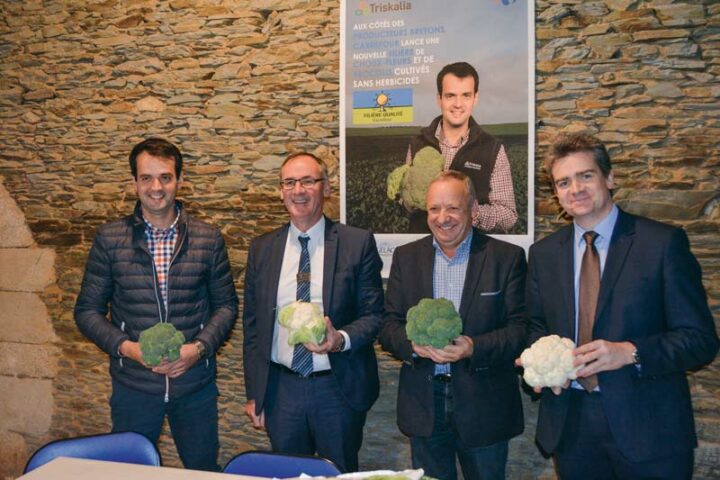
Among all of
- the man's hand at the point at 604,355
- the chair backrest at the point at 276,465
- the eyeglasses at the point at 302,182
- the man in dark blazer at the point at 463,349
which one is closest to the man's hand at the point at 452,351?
the man in dark blazer at the point at 463,349

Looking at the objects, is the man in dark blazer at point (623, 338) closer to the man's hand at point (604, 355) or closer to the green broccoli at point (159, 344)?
the man's hand at point (604, 355)

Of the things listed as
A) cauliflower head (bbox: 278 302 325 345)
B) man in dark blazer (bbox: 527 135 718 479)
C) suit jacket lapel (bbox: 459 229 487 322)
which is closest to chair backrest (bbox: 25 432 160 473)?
cauliflower head (bbox: 278 302 325 345)

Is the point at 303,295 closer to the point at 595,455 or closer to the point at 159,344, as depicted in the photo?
the point at 159,344

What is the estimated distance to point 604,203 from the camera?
2375mm

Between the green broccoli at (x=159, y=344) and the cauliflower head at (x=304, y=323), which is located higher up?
the cauliflower head at (x=304, y=323)

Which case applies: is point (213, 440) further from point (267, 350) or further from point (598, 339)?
point (598, 339)

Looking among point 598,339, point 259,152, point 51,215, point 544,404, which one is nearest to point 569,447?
point 544,404

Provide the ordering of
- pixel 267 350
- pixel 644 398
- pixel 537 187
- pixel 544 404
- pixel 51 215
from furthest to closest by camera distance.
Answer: pixel 51 215
pixel 537 187
pixel 267 350
pixel 544 404
pixel 644 398

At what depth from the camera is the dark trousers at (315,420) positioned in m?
2.88

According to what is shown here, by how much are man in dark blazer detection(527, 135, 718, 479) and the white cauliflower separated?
5 centimetres

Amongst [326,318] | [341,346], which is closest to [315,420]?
[341,346]

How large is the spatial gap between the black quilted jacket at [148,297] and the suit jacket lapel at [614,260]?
1.82m

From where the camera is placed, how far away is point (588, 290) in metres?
2.38

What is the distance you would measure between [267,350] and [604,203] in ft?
5.48
